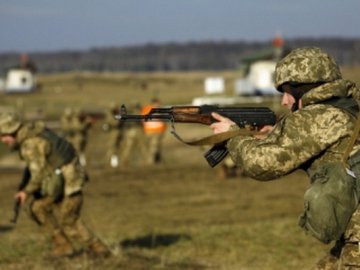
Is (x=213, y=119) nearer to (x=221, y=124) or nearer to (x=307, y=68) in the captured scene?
(x=221, y=124)

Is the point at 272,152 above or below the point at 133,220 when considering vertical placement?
above

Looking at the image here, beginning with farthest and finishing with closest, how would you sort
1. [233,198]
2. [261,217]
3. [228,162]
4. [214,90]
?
1. [214,90]
2. [228,162]
3. [233,198]
4. [261,217]

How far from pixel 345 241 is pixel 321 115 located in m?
0.92

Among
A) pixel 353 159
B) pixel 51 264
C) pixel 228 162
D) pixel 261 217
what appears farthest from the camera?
pixel 228 162

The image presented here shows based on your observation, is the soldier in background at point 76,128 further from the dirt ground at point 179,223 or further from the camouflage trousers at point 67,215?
the camouflage trousers at point 67,215

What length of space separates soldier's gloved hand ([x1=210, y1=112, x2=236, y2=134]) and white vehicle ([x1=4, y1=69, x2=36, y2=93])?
112688 millimetres

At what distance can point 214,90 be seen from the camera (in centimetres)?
8538

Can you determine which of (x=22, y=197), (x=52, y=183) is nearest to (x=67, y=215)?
(x=52, y=183)

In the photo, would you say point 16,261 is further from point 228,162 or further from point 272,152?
point 228,162

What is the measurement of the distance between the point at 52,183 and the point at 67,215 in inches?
19.9

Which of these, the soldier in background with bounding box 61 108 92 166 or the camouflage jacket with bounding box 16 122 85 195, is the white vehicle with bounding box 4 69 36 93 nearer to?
the soldier in background with bounding box 61 108 92 166

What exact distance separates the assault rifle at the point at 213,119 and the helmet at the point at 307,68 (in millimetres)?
492

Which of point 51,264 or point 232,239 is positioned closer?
point 51,264

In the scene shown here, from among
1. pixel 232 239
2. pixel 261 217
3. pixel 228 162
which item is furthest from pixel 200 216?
pixel 228 162
